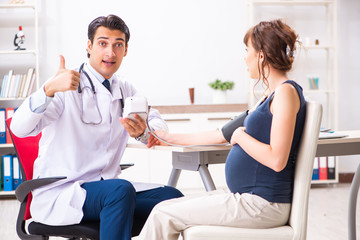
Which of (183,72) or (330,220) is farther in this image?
(183,72)

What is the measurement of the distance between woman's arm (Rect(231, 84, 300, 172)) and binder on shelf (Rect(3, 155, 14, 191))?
364 cm

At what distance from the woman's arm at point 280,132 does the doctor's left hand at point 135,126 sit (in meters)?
0.52

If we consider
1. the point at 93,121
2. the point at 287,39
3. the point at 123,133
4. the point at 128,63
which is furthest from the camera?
the point at 128,63

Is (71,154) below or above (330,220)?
above

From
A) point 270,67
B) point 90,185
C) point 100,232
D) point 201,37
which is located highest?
point 201,37

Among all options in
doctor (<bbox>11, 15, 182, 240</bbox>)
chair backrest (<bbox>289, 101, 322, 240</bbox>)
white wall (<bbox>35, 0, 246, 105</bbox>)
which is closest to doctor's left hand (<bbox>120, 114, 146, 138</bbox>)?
doctor (<bbox>11, 15, 182, 240</bbox>)

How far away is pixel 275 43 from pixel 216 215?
2.03 feet

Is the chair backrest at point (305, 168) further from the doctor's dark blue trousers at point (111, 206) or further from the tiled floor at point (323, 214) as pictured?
the tiled floor at point (323, 214)

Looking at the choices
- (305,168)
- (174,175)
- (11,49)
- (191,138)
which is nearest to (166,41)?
(11,49)

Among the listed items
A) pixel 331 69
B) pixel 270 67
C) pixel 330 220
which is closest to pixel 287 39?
pixel 270 67

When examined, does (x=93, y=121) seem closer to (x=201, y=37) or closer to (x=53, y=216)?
(x=53, y=216)

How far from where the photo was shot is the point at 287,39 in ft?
5.45

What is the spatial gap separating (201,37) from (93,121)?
11.7 ft

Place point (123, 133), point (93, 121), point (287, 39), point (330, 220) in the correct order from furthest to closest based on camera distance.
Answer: point (330, 220), point (123, 133), point (93, 121), point (287, 39)
